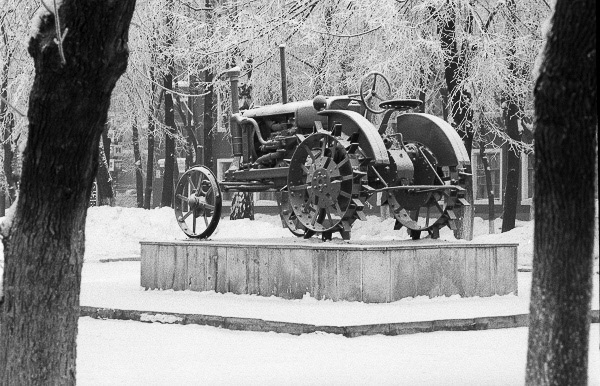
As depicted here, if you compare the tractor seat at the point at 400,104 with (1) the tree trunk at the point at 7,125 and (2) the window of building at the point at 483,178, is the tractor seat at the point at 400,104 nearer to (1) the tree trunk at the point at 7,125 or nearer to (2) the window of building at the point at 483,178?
(1) the tree trunk at the point at 7,125

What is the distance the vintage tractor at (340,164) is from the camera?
13688mm

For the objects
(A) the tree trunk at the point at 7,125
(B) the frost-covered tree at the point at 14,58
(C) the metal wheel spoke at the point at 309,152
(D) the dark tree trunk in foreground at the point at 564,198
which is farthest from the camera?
(A) the tree trunk at the point at 7,125

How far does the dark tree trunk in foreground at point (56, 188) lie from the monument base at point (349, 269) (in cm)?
693

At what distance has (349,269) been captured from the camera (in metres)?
12.9

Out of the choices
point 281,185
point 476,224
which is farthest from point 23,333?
point 476,224

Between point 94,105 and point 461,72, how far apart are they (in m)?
19.0

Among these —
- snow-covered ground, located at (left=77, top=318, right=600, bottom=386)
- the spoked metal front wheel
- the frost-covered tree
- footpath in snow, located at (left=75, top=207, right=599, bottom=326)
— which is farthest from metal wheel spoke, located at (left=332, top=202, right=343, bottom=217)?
the frost-covered tree

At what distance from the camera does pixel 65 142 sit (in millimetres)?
5953

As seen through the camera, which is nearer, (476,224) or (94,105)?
(94,105)

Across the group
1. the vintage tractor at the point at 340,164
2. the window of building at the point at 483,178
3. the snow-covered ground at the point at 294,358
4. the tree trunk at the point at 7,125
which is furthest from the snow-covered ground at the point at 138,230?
the window of building at the point at 483,178

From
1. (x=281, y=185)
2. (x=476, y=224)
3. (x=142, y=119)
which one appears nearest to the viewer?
(x=281, y=185)

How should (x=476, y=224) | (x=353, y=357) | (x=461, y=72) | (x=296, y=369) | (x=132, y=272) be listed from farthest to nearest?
1. (x=476, y=224)
2. (x=461, y=72)
3. (x=132, y=272)
4. (x=353, y=357)
5. (x=296, y=369)

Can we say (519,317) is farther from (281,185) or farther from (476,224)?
(476,224)

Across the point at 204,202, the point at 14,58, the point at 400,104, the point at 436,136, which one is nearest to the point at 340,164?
the point at 400,104
